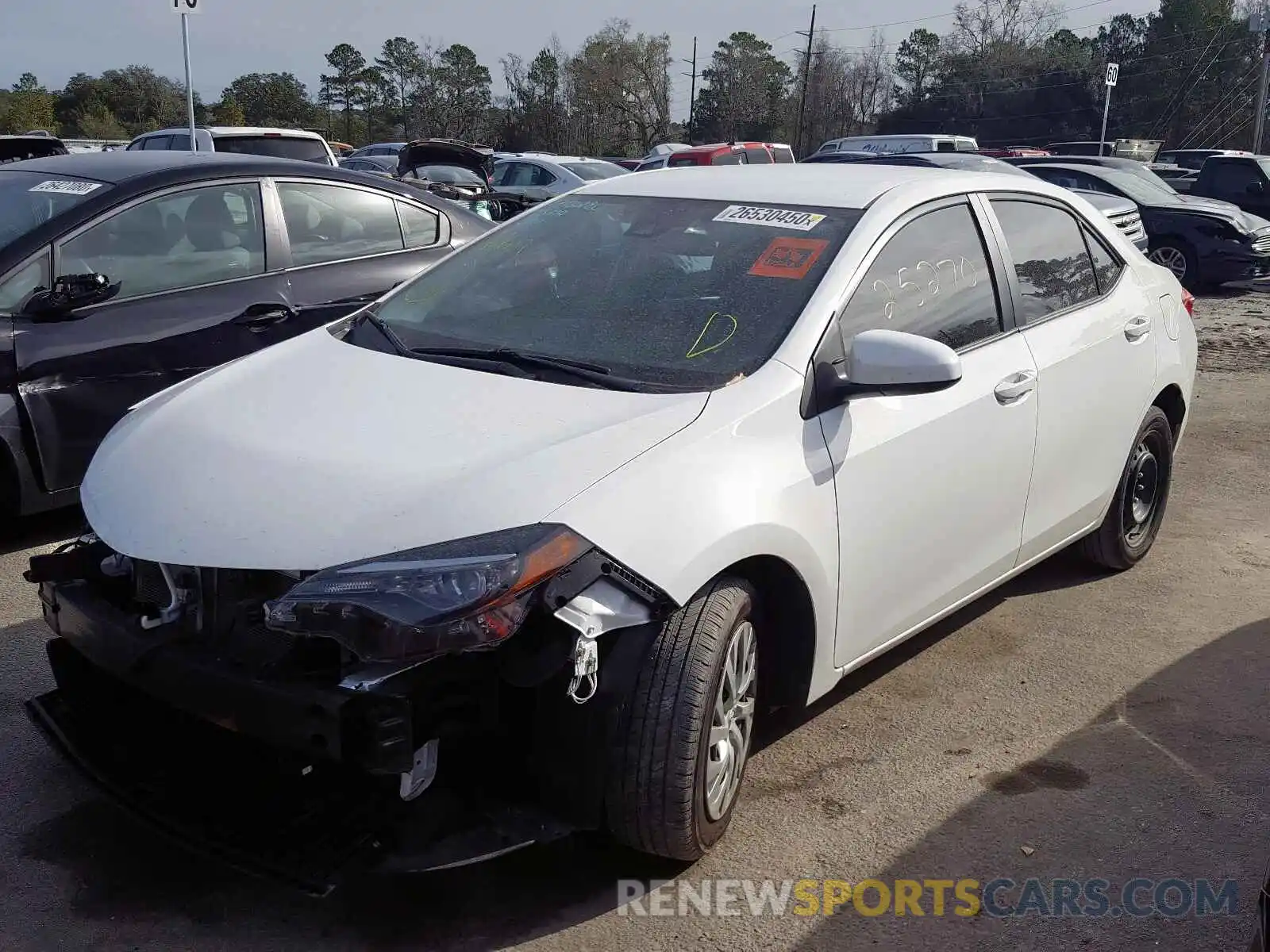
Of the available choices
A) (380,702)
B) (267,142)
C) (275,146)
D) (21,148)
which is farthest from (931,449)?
(267,142)

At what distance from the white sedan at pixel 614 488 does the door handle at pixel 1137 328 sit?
0.28m

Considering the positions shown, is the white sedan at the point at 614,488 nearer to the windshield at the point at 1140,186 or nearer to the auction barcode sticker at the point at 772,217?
the auction barcode sticker at the point at 772,217

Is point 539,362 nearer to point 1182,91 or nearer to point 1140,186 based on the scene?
point 1140,186

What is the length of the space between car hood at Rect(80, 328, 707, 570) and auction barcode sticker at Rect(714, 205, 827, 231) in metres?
0.85

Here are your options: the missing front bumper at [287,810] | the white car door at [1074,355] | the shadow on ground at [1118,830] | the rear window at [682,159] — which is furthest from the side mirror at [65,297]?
the rear window at [682,159]

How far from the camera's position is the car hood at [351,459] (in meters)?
2.55

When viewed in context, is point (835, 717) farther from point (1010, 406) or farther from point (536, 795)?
point (536, 795)

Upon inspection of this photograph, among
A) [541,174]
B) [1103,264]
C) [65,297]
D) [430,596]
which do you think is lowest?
[541,174]

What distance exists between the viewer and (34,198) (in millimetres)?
5148

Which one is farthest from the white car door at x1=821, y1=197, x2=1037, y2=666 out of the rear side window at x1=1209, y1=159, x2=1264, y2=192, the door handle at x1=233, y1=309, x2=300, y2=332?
the rear side window at x1=1209, y1=159, x2=1264, y2=192

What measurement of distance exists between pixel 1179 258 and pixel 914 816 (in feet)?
43.1

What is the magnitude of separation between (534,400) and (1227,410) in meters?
6.78

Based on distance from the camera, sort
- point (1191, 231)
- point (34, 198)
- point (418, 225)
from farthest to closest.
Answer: point (1191, 231), point (418, 225), point (34, 198)

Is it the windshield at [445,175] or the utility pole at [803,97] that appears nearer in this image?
the windshield at [445,175]
